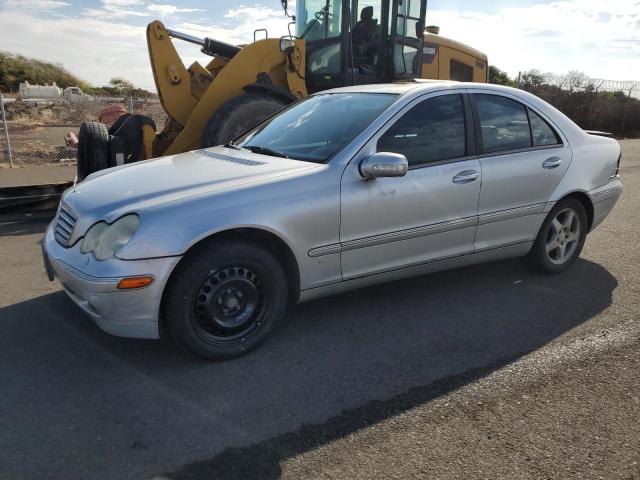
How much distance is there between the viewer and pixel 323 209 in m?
3.49

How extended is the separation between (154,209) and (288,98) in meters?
4.86

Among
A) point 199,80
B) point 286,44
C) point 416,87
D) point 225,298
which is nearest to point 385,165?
point 416,87

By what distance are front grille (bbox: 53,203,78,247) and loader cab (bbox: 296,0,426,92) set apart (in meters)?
5.58

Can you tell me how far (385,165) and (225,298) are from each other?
1288 millimetres

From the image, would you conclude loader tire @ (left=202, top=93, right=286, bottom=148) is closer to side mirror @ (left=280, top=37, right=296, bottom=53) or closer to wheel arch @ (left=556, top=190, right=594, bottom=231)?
side mirror @ (left=280, top=37, right=296, bottom=53)

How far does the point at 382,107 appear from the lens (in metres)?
3.95

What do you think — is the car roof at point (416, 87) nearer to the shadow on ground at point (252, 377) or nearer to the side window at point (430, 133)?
the side window at point (430, 133)

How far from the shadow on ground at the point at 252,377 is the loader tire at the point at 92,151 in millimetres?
2919

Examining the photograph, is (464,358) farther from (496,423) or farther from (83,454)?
(83,454)

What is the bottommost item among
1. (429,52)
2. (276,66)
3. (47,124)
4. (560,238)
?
(47,124)

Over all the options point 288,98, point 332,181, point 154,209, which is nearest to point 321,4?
point 288,98

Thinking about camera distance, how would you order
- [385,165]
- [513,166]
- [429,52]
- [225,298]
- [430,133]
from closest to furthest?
[225,298]
[385,165]
[430,133]
[513,166]
[429,52]

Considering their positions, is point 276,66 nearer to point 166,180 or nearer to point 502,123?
point 502,123

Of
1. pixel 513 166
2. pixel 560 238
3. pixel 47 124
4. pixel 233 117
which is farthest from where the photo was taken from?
pixel 47 124
